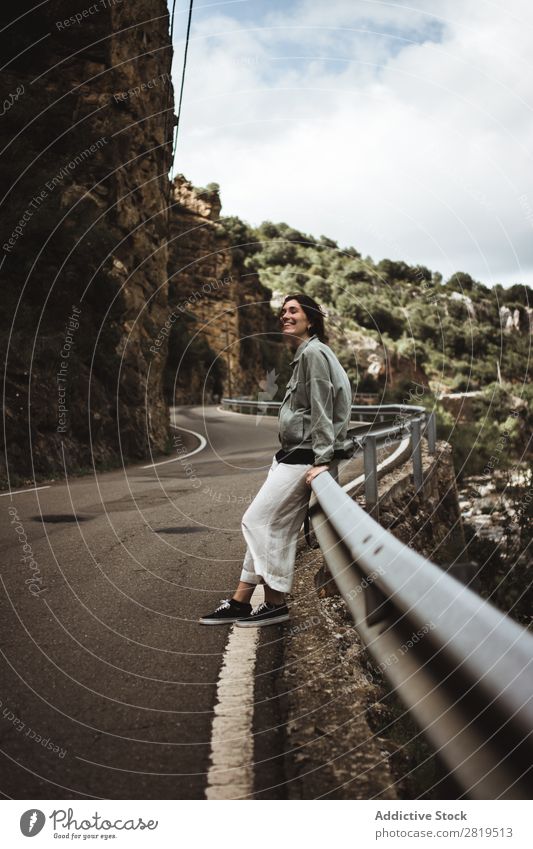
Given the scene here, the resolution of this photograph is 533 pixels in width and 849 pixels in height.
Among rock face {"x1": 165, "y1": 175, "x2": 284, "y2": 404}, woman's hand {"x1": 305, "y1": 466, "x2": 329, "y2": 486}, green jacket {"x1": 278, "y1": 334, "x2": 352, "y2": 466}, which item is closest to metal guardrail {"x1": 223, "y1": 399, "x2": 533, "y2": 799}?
woman's hand {"x1": 305, "y1": 466, "x2": 329, "y2": 486}

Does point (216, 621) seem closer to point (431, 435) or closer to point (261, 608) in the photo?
point (261, 608)

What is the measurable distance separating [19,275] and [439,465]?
35.0 ft

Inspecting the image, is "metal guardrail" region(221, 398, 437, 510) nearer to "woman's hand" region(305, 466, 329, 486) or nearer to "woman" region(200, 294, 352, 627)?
"woman" region(200, 294, 352, 627)

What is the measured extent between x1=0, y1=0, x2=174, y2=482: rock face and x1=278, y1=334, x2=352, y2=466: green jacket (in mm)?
8112

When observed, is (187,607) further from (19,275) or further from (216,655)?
(19,275)

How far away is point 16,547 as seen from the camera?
5.45 m

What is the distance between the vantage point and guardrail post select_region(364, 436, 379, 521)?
5738 millimetres

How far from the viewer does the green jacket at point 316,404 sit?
10.9ft

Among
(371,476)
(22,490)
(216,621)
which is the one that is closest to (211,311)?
(22,490)

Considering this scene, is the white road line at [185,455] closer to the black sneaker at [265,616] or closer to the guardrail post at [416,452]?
the guardrail post at [416,452]

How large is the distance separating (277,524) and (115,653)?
3.69 feet

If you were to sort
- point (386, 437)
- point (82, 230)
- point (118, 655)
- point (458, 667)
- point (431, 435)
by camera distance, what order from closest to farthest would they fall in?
point (458, 667)
point (118, 655)
point (386, 437)
point (431, 435)
point (82, 230)

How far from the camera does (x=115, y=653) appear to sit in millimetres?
3059
